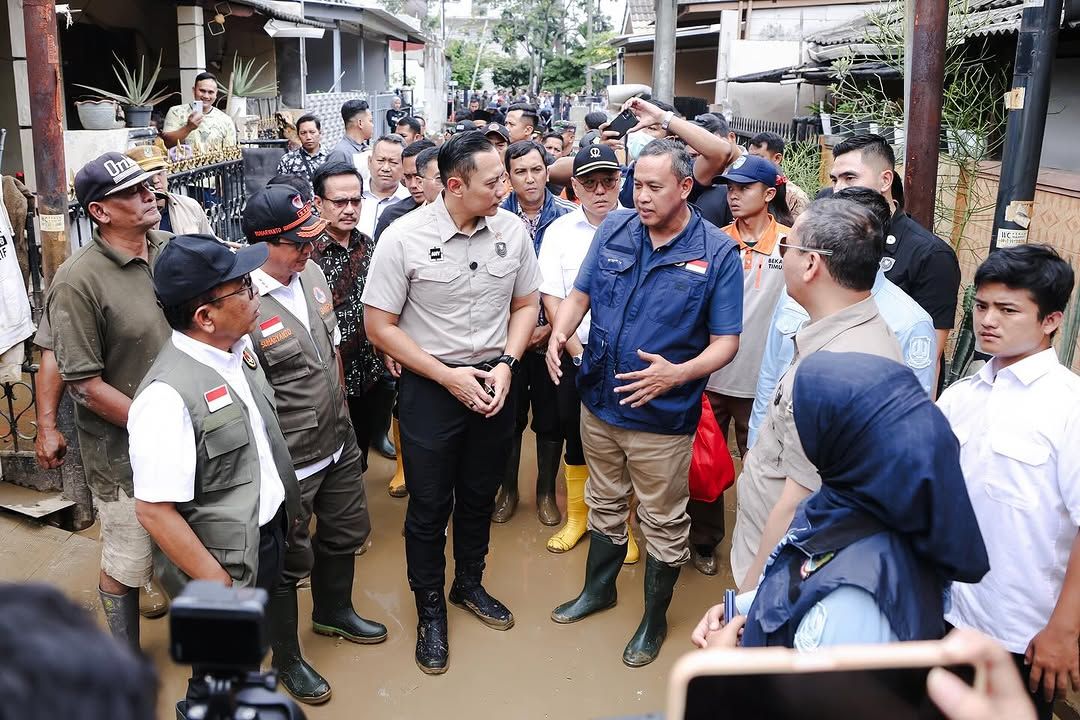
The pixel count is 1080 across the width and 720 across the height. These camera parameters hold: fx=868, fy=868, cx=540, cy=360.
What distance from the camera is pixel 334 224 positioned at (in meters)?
4.20

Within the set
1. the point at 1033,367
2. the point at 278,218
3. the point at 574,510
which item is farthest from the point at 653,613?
the point at 278,218

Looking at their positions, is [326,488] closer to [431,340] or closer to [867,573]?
[431,340]

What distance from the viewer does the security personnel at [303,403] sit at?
3.17 metres

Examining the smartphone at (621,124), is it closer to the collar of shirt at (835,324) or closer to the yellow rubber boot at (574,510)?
the yellow rubber boot at (574,510)

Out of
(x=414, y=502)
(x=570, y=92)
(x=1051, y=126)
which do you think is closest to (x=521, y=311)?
(x=414, y=502)

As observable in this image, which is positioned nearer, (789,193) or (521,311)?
(521,311)

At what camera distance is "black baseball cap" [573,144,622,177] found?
4438 mm

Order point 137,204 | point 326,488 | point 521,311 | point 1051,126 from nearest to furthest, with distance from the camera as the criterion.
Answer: point 137,204 → point 326,488 → point 521,311 → point 1051,126

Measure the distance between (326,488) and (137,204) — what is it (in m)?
1.29

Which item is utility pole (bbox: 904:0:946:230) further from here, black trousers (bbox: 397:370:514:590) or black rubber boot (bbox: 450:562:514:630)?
black rubber boot (bbox: 450:562:514:630)

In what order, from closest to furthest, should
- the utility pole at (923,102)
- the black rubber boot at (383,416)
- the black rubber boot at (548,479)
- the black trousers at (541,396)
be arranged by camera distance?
the utility pole at (923,102) → the black trousers at (541,396) → the black rubber boot at (548,479) → the black rubber boot at (383,416)

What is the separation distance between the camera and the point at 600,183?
4445mm

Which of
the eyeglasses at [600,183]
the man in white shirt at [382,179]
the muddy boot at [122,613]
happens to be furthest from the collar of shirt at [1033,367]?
the man in white shirt at [382,179]

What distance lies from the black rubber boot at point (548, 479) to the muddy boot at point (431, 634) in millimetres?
1242
